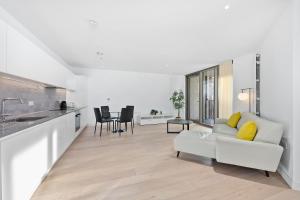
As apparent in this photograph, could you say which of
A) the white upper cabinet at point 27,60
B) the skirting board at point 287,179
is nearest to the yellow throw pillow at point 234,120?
the skirting board at point 287,179

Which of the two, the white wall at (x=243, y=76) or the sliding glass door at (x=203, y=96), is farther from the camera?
the sliding glass door at (x=203, y=96)

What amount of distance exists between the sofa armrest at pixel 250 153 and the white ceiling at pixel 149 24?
1.99 meters

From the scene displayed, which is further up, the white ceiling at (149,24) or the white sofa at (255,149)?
the white ceiling at (149,24)

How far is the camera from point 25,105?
2664 mm

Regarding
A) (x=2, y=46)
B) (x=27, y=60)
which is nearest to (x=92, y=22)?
(x=27, y=60)

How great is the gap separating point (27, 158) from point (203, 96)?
6030 mm

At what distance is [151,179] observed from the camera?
2102 mm

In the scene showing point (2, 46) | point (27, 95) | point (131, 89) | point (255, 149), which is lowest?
point (255, 149)

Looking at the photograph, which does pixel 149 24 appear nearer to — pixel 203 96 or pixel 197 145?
pixel 197 145

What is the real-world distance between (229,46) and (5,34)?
13.7ft

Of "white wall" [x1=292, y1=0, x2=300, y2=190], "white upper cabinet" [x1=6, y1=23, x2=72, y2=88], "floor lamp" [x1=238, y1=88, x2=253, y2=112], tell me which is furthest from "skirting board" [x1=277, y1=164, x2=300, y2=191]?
"white upper cabinet" [x1=6, y1=23, x2=72, y2=88]

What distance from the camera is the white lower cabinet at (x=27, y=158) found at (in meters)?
1.26

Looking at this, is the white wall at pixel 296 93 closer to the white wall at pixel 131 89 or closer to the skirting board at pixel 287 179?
the skirting board at pixel 287 179

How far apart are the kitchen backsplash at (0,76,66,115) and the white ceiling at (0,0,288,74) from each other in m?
1.06
